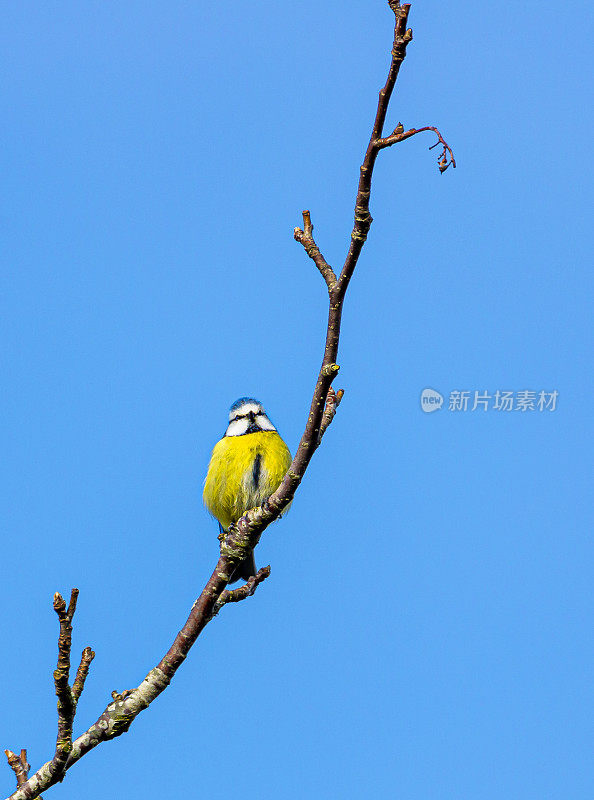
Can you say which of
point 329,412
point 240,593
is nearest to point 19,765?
point 240,593

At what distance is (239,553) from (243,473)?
9.19 feet

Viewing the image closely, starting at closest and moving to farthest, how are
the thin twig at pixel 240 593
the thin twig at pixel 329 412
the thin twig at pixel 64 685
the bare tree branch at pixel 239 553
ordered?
1. the bare tree branch at pixel 239 553
2. the thin twig at pixel 64 685
3. the thin twig at pixel 329 412
4. the thin twig at pixel 240 593

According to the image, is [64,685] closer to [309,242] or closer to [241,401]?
[309,242]

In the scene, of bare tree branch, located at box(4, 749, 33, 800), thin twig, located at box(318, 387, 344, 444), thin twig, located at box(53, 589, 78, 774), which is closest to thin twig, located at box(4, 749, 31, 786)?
bare tree branch, located at box(4, 749, 33, 800)

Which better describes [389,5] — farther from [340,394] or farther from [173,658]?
[173,658]

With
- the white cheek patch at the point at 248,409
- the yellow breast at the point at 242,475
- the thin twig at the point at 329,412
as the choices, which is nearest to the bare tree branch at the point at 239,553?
the thin twig at the point at 329,412

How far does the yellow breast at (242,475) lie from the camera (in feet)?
25.8

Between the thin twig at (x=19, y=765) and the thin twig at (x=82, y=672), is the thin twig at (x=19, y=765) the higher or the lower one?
the lower one

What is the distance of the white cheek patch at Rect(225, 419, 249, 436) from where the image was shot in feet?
28.3

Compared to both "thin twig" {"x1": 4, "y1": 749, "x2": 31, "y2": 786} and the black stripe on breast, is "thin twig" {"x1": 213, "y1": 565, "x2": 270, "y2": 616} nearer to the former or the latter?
"thin twig" {"x1": 4, "y1": 749, "x2": 31, "y2": 786}

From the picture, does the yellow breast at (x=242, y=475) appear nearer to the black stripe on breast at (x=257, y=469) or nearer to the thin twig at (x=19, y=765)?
the black stripe on breast at (x=257, y=469)

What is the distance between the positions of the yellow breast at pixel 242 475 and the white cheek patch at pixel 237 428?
9.7 inches

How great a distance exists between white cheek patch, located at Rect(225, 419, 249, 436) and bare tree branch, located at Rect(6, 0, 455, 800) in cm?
325

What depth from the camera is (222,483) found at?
7992 millimetres
